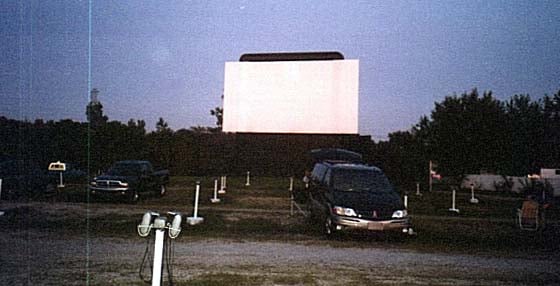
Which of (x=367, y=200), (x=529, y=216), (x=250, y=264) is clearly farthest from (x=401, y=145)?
(x=250, y=264)

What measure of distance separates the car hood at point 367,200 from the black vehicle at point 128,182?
774 centimetres

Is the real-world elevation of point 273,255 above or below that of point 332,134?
below

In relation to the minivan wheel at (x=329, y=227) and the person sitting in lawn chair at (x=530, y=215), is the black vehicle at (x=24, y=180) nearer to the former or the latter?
the minivan wheel at (x=329, y=227)

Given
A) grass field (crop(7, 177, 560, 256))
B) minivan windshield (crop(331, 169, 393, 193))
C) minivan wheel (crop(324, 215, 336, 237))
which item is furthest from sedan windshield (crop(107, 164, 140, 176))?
minivan wheel (crop(324, 215, 336, 237))

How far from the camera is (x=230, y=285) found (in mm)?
6305

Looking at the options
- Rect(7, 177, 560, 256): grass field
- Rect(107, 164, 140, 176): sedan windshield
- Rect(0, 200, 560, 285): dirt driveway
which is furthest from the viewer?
Rect(107, 164, 140, 176): sedan windshield

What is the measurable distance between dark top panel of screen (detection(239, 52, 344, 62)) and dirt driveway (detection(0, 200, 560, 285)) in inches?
374

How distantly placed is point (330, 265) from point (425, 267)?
139cm

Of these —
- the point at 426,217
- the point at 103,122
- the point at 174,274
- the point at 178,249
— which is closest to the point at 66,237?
the point at 178,249

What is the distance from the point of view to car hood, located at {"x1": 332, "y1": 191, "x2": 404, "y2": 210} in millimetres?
10961

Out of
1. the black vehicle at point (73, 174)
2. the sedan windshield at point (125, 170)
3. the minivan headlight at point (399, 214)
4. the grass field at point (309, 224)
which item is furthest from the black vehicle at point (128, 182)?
the minivan headlight at point (399, 214)

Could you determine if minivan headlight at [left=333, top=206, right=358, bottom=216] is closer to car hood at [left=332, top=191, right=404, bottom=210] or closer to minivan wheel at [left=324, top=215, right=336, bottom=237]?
car hood at [left=332, top=191, right=404, bottom=210]

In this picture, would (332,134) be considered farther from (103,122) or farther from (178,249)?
(178,249)

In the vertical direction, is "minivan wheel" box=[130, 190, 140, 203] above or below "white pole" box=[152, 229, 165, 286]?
below
